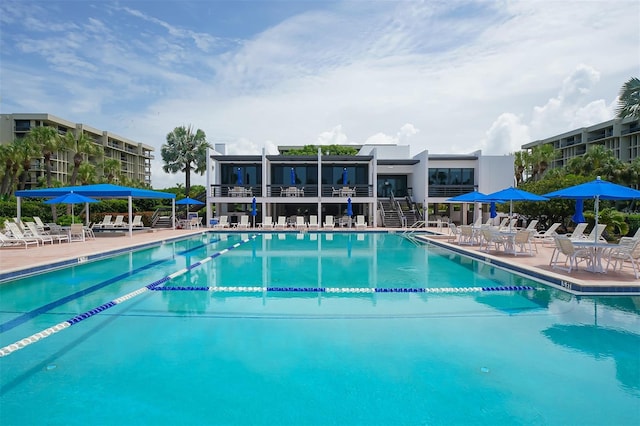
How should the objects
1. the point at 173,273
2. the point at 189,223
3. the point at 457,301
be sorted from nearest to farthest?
the point at 457,301
the point at 173,273
the point at 189,223

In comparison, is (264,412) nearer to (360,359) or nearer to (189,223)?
(360,359)

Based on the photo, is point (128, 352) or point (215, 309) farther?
point (215, 309)

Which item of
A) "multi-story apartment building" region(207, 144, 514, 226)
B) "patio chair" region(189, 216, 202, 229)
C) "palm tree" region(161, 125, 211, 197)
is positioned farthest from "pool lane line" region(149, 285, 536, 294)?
"palm tree" region(161, 125, 211, 197)

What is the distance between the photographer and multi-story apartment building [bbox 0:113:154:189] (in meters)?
49.6

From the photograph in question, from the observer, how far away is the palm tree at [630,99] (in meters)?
14.0

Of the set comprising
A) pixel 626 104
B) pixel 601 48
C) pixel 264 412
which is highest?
pixel 601 48

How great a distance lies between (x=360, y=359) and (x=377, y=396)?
892mm

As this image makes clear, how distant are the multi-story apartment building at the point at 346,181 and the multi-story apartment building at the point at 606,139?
97.2 feet

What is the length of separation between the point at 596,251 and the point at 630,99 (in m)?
8.71

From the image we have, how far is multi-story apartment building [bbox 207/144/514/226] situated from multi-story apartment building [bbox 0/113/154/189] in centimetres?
2214

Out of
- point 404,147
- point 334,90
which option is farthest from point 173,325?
point 404,147

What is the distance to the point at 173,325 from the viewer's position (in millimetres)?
5977

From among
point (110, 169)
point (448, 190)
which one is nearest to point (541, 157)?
point (448, 190)

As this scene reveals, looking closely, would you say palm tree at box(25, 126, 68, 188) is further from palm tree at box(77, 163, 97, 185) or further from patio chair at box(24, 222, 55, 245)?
patio chair at box(24, 222, 55, 245)
